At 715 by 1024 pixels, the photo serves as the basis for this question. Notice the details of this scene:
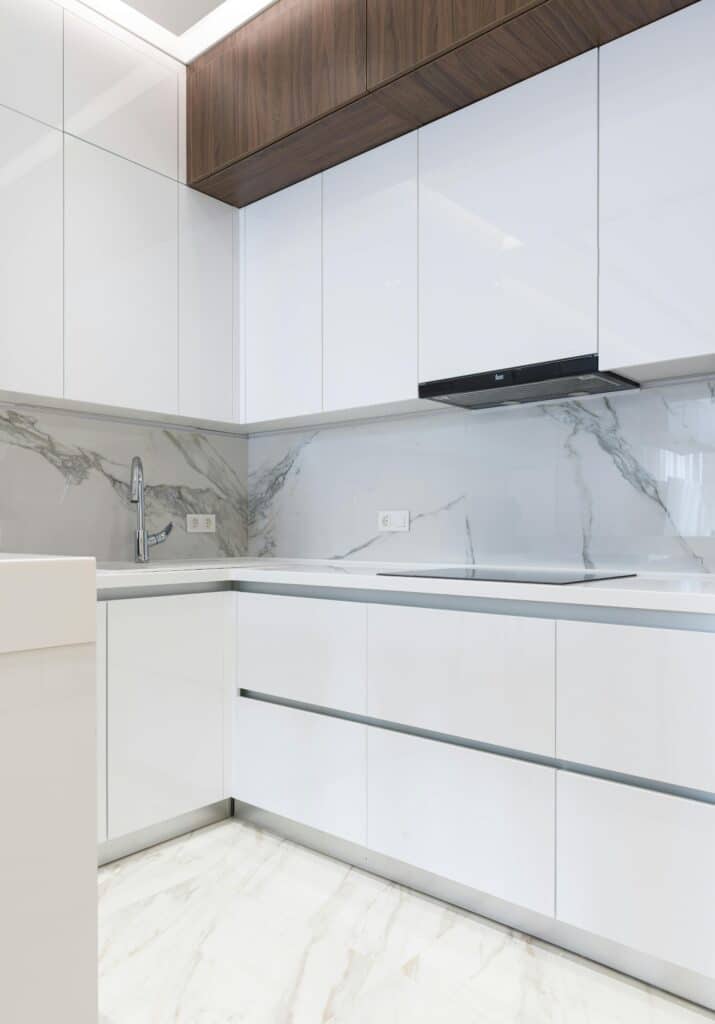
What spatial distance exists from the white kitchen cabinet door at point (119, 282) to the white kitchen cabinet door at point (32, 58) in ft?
0.44

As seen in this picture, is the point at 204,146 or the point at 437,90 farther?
the point at 204,146

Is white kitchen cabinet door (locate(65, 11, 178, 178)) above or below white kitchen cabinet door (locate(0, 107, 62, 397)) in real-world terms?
above

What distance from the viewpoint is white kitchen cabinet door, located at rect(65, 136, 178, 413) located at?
2.36 meters

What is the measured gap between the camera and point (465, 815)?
5.80ft

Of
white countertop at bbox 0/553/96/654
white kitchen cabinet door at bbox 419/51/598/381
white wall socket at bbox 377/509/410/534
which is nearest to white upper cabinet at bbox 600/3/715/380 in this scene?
white kitchen cabinet door at bbox 419/51/598/381

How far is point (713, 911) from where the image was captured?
4.60ft

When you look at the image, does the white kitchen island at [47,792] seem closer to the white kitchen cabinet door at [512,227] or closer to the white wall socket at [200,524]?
the white kitchen cabinet door at [512,227]

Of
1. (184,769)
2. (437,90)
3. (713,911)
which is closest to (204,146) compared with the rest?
(437,90)

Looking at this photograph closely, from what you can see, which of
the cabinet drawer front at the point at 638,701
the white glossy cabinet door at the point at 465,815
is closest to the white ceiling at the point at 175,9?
the cabinet drawer front at the point at 638,701

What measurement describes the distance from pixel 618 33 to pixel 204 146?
4.70ft

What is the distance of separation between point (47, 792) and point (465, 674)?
126cm

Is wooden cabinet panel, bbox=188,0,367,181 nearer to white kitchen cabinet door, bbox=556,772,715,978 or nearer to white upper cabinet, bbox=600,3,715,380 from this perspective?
→ white upper cabinet, bbox=600,3,715,380

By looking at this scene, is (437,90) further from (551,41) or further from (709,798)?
(709,798)

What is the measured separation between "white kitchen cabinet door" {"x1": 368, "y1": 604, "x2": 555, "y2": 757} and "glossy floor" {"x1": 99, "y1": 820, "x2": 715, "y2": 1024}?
17.8 inches
